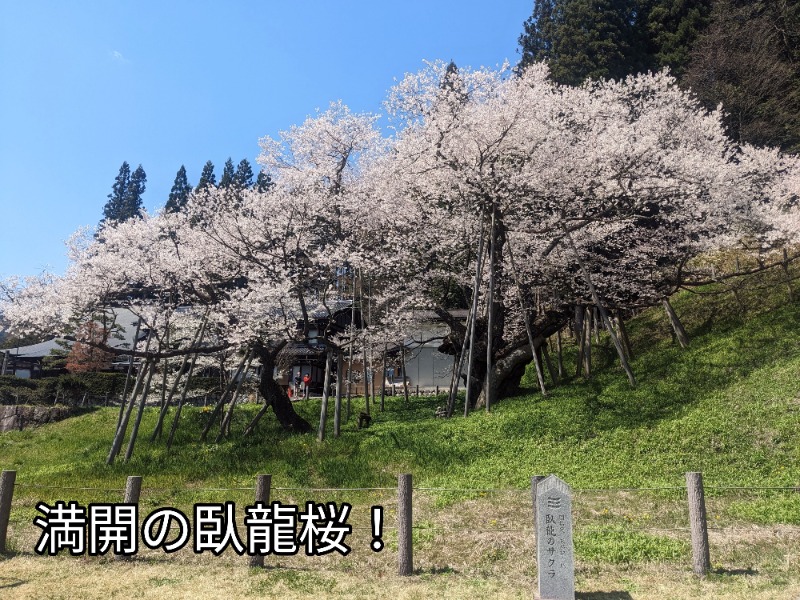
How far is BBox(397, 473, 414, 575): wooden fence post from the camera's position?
7.07 meters

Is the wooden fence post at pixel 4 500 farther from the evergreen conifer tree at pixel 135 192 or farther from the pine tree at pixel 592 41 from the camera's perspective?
the evergreen conifer tree at pixel 135 192

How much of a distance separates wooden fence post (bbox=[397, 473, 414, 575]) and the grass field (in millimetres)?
237

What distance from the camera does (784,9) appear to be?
3259cm

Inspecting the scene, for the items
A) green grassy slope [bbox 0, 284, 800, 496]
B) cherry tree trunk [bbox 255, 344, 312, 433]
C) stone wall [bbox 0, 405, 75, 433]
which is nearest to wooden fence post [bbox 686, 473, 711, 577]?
green grassy slope [bbox 0, 284, 800, 496]

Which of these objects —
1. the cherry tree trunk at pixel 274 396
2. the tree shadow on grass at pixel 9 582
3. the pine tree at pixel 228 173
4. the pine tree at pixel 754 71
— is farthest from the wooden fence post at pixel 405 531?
the pine tree at pixel 228 173

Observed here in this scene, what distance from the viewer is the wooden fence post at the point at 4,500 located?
843 cm

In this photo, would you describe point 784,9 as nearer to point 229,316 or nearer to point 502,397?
point 502,397

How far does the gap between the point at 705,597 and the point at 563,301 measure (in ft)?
46.4

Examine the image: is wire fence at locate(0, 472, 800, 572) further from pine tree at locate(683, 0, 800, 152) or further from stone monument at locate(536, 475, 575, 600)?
pine tree at locate(683, 0, 800, 152)

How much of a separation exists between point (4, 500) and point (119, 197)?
6135 cm

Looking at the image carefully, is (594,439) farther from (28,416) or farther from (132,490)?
(28,416)

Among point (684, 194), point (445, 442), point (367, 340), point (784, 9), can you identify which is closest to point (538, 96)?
point (684, 194)

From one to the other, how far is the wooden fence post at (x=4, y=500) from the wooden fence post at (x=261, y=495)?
3972 millimetres

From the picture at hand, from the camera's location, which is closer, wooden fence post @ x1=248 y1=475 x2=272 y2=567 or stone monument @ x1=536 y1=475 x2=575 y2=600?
stone monument @ x1=536 y1=475 x2=575 y2=600
